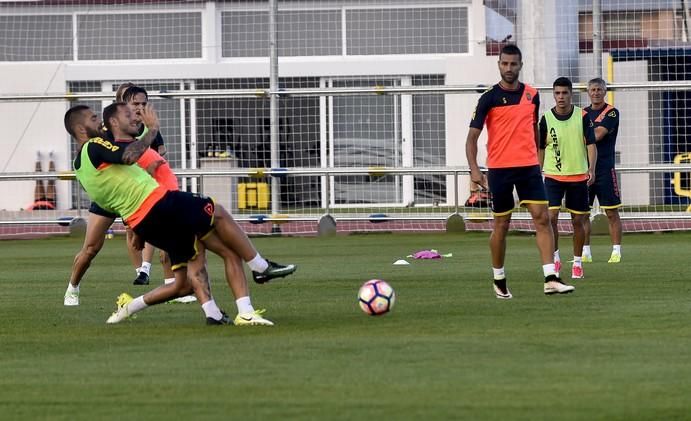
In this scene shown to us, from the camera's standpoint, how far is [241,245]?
9.41 metres

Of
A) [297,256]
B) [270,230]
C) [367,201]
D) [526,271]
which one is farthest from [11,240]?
[526,271]

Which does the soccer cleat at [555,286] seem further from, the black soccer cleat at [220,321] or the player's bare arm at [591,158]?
the player's bare arm at [591,158]

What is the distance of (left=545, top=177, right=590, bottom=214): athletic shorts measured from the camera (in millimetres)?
14430

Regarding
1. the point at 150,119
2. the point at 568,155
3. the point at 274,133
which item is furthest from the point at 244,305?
the point at 274,133

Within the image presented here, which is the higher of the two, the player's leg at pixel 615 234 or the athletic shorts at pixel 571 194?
the athletic shorts at pixel 571 194

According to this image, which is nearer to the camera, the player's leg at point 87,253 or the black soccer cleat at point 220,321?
the black soccer cleat at point 220,321

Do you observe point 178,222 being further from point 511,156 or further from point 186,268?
point 511,156

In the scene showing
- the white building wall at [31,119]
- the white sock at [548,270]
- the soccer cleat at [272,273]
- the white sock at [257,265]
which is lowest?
the white sock at [548,270]

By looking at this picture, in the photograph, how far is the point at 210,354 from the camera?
25.9 feet

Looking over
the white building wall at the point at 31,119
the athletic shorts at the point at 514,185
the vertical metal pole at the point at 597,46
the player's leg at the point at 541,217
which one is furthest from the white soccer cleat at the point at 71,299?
the white building wall at the point at 31,119

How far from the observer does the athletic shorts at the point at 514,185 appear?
37.8 feet

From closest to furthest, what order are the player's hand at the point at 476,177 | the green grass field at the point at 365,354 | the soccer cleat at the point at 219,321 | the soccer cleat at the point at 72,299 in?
1. the green grass field at the point at 365,354
2. the soccer cleat at the point at 219,321
3. the player's hand at the point at 476,177
4. the soccer cleat at the point at 72,299

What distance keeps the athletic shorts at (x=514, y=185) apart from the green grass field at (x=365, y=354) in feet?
2.47

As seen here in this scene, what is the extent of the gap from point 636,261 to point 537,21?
10.8m
